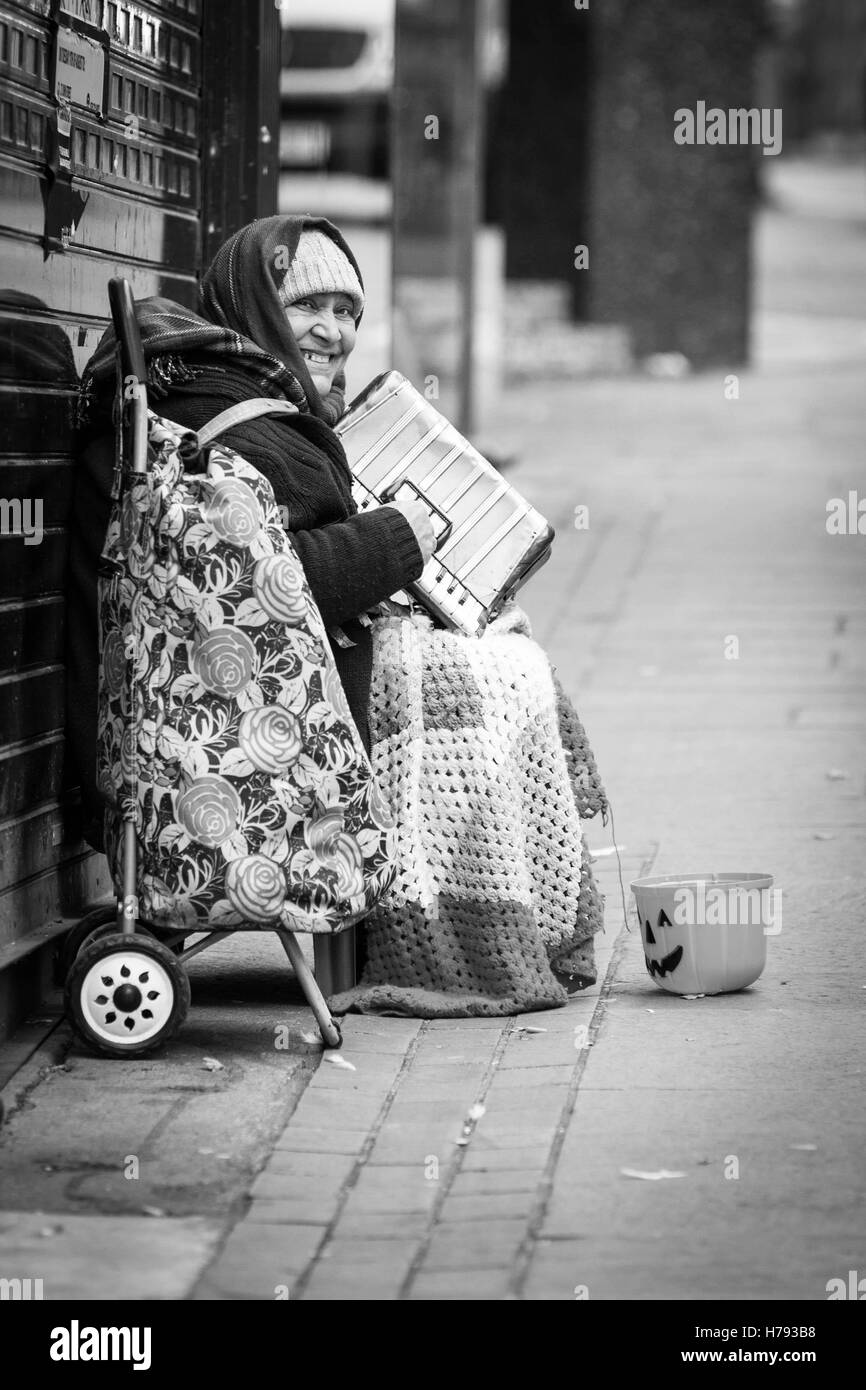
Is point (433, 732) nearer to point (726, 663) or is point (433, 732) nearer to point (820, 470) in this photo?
point (726, 663)

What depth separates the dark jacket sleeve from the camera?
13.5 feet

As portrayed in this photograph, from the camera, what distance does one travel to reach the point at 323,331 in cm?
441

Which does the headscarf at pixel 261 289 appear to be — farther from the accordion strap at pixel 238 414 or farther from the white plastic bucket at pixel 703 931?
the white plastic bucket at pixel 703 931

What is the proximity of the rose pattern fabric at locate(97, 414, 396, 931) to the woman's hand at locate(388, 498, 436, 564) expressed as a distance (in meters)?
0.35

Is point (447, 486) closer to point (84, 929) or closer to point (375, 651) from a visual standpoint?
point (375, 651)

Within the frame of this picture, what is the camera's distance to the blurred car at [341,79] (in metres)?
14.1

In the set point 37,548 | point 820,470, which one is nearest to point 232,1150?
point 37,548

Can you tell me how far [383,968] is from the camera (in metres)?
4.49

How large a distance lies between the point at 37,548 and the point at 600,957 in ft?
5.32

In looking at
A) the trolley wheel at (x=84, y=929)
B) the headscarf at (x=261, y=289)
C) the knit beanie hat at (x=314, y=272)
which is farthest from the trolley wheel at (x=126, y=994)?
the knit beanie hat at (x=314, y=272)

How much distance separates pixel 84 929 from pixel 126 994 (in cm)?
36
